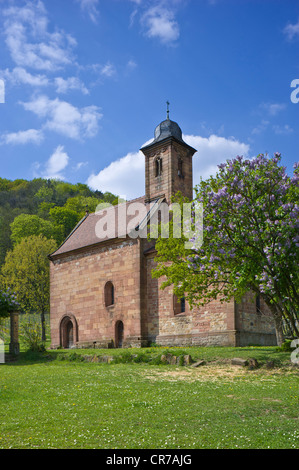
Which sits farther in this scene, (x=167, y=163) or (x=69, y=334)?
(x=69, y=334)

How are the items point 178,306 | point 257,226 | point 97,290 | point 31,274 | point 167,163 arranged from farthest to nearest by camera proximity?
point 31,274, point 167,163, point 97,290, point 178,306, point 257,226

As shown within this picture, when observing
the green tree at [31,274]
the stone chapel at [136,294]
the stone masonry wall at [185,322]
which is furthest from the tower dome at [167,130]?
the green tree at [31,274]

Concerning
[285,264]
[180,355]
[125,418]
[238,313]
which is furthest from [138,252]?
[125,418]

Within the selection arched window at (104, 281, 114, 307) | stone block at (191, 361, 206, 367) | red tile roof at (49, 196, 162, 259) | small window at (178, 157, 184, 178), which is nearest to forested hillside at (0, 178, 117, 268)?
red tile roof at (49, 196, 162, 259)

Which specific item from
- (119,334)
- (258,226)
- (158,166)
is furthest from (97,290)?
(258,226)

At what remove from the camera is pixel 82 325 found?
3256cm

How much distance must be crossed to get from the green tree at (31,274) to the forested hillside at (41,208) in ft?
38.2

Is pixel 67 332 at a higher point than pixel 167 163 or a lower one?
lower

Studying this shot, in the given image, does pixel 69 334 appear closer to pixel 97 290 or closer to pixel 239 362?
pixel 97 290

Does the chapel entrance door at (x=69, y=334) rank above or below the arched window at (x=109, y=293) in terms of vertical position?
below

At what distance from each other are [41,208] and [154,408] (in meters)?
78.0

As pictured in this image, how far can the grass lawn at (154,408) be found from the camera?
7.59 meters

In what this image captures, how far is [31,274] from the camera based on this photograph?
148ft

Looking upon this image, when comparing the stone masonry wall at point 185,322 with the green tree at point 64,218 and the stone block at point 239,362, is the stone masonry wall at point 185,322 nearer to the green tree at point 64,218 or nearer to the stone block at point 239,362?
the stone block at point 239,362
